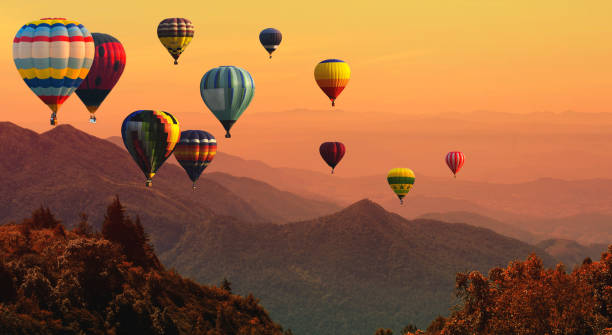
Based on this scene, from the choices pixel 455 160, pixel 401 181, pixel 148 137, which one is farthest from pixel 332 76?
pixel 455 160

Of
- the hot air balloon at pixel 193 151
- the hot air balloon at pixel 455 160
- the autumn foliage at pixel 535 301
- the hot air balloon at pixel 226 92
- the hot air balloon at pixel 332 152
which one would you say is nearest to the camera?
the autumn foliage at pixel 535 301

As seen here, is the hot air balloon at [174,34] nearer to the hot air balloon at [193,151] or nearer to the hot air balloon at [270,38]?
the hot air balloon at [193,151]

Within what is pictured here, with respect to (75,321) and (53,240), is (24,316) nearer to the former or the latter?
(75,321)

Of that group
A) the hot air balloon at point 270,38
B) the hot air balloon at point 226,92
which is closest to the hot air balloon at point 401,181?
the hot air balloon at point 270,38

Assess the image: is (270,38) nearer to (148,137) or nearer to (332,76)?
(332,76)

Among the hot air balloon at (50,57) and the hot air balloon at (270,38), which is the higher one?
the hot air balloon at (270,38)

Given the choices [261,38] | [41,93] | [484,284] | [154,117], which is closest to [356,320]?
[261,38]

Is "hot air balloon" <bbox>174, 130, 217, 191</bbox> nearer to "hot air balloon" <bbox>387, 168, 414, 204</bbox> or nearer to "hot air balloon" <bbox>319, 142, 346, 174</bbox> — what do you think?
"hot air balloon" <bbox>319, 142, 346, 174</bbox>

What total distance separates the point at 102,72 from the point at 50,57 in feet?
47.2

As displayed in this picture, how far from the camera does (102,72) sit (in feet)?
354

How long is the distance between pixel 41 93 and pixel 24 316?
32.0 meters

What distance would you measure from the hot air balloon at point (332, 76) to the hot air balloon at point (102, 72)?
30987mm

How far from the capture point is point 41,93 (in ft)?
310

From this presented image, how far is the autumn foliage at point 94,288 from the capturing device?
247ft
